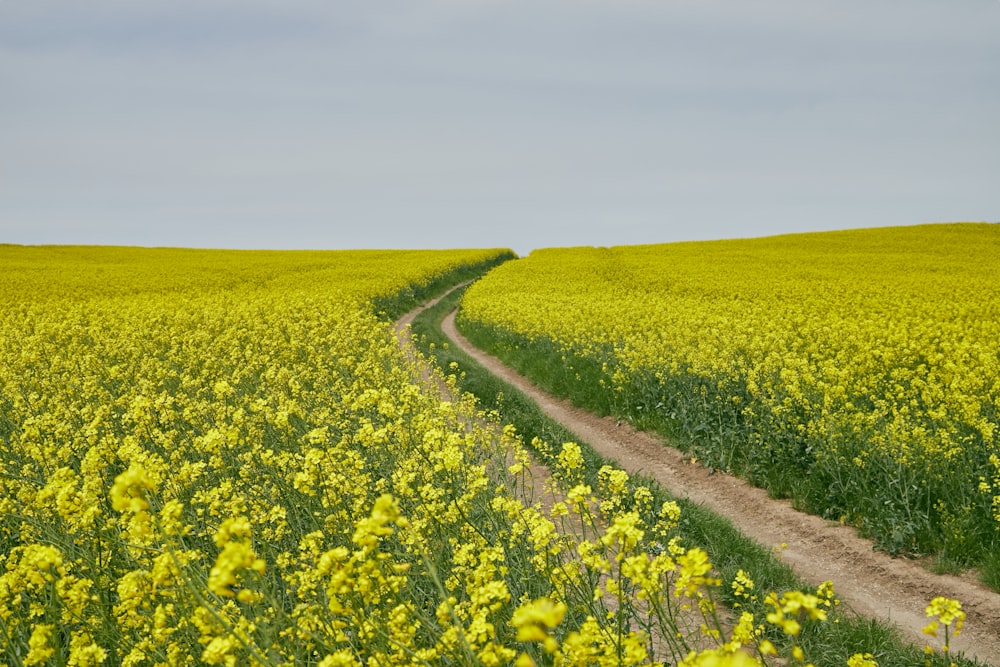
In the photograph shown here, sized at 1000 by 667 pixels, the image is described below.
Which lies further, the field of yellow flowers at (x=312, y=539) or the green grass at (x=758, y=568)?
the green grass at (x=758, y=568)

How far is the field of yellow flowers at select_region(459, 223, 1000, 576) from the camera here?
6.66 meters

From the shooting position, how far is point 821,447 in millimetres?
7707

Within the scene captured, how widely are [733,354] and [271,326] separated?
10477 mm

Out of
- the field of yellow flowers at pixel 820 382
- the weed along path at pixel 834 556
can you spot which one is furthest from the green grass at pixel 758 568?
the field of yellow flowers at pixel 820 382

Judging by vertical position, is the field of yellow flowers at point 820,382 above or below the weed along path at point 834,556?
above

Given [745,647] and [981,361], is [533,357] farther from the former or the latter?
[745,647]

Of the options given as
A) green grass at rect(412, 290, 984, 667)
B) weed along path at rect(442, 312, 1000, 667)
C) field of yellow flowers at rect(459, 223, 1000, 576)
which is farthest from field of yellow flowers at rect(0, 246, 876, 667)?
field of yellow flowers at rect(459, 223, 1000, 576)

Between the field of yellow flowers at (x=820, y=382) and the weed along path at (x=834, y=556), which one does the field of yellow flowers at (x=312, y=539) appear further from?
the field of yellow flowers at (x=820, y=382)

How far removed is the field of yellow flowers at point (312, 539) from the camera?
2.61 meters

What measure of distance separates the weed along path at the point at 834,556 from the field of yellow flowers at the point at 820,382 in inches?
8.8

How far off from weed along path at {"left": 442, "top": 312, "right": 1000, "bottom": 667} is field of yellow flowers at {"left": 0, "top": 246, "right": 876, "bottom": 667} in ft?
2.57

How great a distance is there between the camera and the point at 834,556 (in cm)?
653

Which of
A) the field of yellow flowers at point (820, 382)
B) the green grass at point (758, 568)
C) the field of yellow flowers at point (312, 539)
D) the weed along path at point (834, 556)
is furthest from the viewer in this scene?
the field of yellow flowers at point (820, 382)

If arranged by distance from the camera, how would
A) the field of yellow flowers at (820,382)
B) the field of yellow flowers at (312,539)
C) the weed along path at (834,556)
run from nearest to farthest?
1. the field of yellow flowers at (312,539)
2. the weed along path at (834,556)
3. the field of yellow flowers at (820,382)
